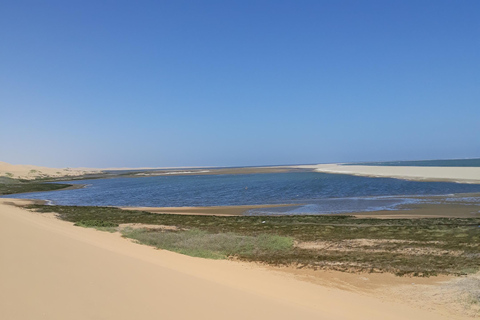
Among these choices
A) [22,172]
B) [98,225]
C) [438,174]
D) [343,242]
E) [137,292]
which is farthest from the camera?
[22,172]

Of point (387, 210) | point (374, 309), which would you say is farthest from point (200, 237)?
point (387, 210)

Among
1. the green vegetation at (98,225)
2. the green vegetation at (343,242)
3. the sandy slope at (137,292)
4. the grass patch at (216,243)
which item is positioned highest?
the sandy slope at (137,292)

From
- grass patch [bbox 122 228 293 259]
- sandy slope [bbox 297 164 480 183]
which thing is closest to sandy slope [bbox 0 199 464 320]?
grass patch [bbox 122 228 293 259]

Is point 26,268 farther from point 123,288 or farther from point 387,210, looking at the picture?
point 387,210

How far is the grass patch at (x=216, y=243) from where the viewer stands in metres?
13.0

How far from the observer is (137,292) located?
5633 millimetres

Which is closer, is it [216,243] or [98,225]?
[216,243]

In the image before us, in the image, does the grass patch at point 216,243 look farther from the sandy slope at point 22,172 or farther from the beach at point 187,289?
the sandy slope at point 22,172

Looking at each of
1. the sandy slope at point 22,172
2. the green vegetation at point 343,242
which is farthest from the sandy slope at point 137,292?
the sandy slope at point 22,172

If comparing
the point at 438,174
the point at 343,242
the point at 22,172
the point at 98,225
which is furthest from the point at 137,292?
the point at 22,172

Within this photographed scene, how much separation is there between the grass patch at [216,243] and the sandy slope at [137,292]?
365 cm

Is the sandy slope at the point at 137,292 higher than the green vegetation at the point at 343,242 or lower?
higher

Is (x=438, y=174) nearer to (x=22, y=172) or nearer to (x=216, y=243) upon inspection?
(x=216, y=243)

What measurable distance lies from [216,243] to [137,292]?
29.5 ft
